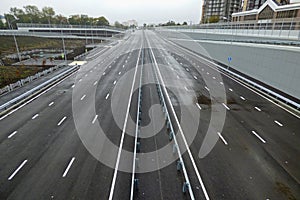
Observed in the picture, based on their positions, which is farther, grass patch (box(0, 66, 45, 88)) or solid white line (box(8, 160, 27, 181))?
grass patch (box(0, 66, 45, 88))

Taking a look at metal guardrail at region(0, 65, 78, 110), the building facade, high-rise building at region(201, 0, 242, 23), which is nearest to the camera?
metal guardrail at region(0, 65, 78, 110)

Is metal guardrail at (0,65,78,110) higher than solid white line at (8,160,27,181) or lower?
higher

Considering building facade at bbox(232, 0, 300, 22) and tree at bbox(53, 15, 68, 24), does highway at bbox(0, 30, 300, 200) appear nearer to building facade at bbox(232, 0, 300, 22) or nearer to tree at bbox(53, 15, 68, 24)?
building facade at bbox(232, 0, 300, 22)

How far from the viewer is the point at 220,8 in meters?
158

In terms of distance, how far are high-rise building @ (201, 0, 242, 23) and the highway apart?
143m

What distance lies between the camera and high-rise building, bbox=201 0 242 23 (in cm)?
15138

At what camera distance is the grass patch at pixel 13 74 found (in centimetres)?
2915

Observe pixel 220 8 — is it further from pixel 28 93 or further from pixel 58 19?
pixel 28 93

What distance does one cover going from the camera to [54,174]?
1158 cm

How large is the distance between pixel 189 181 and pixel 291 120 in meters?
13.1

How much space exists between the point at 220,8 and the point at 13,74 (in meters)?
162

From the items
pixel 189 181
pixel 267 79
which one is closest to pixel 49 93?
pixel 189 181

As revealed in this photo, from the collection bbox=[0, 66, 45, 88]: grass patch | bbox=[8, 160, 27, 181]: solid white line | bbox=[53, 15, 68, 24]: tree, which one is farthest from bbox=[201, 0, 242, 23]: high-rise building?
bbox=[8, 160, 27, 181]: solid white line

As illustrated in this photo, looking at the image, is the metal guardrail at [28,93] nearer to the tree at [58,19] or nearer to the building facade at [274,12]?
the building facade at [274,12]
